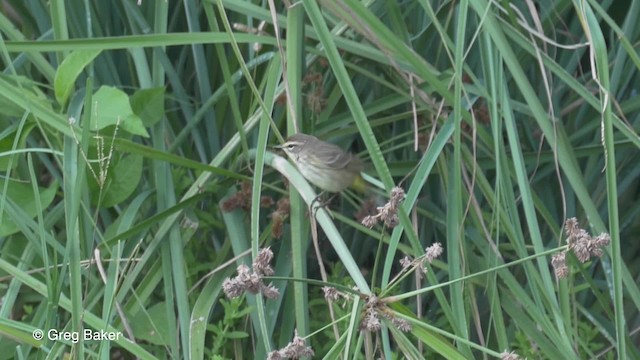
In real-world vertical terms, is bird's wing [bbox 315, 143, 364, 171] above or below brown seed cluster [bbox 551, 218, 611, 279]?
below

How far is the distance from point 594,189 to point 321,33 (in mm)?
1454

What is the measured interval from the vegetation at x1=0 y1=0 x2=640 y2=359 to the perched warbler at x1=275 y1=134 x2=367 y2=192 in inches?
2.7

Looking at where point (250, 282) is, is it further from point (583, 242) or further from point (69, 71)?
point (69, 71)

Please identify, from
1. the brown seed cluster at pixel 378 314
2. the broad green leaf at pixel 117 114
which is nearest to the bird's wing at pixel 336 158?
the broad green leaf at pixel 117 114

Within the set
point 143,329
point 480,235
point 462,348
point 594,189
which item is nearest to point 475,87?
point 480,235

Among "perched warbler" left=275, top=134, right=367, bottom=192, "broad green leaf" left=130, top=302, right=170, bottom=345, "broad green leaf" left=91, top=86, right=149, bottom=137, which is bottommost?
"broad green leaf" left=130, top=302, right=170, bottom=345

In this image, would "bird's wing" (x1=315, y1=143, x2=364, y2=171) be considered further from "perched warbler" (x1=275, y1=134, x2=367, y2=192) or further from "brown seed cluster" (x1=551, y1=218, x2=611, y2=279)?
"brown seed cluster" (x1=551, y1=218, x2=611, y2=279)

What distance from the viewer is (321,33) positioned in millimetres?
2344

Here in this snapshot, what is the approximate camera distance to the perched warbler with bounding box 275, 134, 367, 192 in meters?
2.92

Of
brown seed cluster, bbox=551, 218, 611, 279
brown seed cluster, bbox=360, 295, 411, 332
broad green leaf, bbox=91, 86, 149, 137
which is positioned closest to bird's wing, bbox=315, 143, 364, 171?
broad green leaf, bbox=91, 86, 149, 137

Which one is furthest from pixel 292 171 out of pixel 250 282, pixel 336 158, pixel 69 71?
pixel 250 282

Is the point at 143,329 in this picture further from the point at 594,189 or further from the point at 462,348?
the point at 594,189

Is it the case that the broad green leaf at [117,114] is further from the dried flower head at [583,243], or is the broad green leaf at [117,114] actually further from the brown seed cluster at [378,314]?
the dried flower head at [583,243]

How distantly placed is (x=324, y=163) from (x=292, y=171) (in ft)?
0.75
